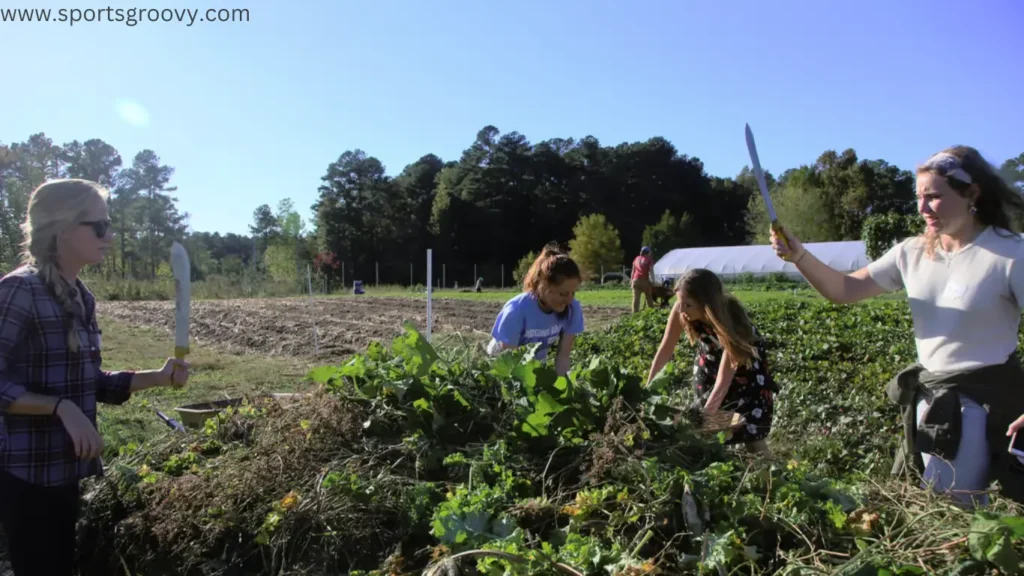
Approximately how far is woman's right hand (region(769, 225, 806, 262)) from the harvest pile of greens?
0.78 metres

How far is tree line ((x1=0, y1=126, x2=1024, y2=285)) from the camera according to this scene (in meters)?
52.8

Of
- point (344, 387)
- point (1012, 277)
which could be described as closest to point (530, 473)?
point (344, 387)

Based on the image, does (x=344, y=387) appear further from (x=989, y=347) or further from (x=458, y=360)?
(x=989, y=347)

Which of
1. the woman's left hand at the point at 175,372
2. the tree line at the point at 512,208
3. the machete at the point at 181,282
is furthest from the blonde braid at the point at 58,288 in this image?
the tree line at the point at 512,208

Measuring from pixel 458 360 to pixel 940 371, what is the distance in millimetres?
1623

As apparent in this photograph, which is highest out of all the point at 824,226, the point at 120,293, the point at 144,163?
the point at 144,163

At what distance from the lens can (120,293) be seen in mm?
33031

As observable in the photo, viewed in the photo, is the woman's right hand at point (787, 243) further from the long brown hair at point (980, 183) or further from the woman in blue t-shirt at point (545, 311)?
the woman in blue t-shirt at point (545, 311)

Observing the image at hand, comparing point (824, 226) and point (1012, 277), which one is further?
point (824, 226)

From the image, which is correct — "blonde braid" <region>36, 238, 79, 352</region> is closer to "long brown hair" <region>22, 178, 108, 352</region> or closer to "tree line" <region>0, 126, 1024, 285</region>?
"long brown hair" <region>22, 178, 108, 352</region>

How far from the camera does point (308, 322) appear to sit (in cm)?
1788

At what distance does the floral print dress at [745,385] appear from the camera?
369 centimetres

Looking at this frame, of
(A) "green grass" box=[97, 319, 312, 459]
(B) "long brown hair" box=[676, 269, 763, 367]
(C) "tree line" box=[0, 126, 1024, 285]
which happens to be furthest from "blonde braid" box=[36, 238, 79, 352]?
(C) "tree line" box=[0, 126, 1024, 285]

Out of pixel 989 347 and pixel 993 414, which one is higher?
pixel 989 347
